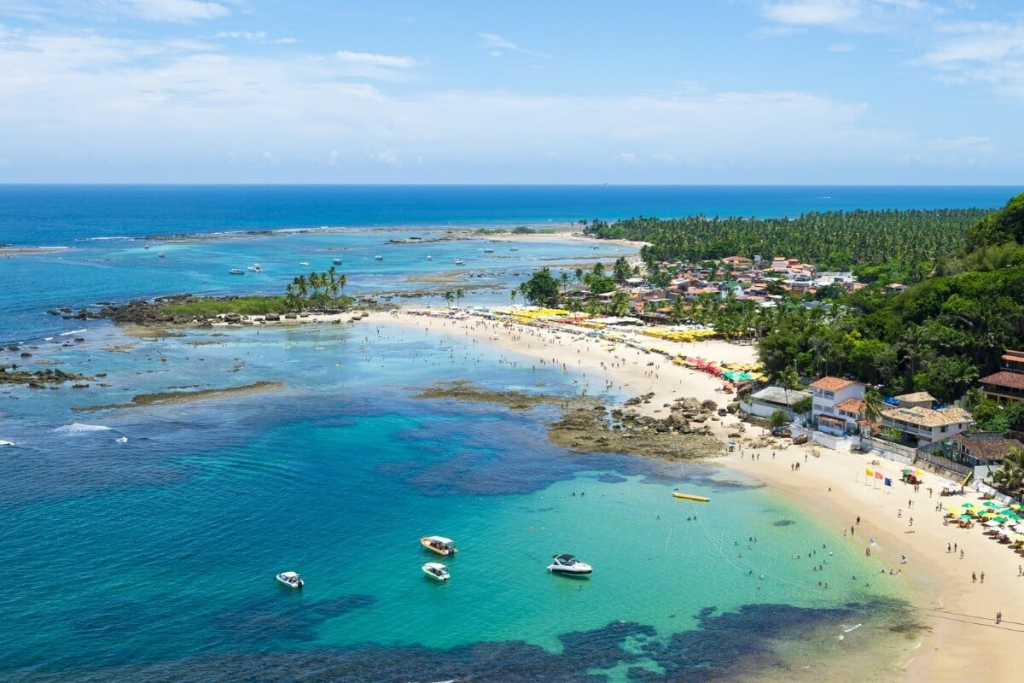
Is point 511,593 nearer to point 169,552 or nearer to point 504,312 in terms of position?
point 169,552

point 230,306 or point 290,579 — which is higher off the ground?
point 230,306

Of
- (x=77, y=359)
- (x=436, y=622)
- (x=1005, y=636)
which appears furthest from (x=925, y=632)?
(x=77, y=359)

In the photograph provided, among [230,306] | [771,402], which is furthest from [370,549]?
[230,306]

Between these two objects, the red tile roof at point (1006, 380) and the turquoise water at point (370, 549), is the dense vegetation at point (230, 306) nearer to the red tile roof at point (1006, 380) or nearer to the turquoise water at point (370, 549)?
the turquoise water at point (370, 549)

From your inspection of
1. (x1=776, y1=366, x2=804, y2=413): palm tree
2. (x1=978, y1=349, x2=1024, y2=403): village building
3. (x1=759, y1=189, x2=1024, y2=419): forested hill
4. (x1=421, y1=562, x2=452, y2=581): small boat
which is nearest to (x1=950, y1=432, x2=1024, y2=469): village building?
(x1=759, y1=189, x2=1024, y2=419): forested hill

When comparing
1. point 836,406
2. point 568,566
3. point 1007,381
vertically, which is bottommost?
point 568,566

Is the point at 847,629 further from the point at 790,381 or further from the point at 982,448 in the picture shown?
the point at 790,381

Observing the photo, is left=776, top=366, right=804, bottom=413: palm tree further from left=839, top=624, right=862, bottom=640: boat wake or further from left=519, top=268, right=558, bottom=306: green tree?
left=519, top=268, right=558, bottom=306: green tree

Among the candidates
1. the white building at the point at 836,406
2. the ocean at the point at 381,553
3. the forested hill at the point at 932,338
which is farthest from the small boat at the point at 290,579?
the forested hill at the point at 932,338
